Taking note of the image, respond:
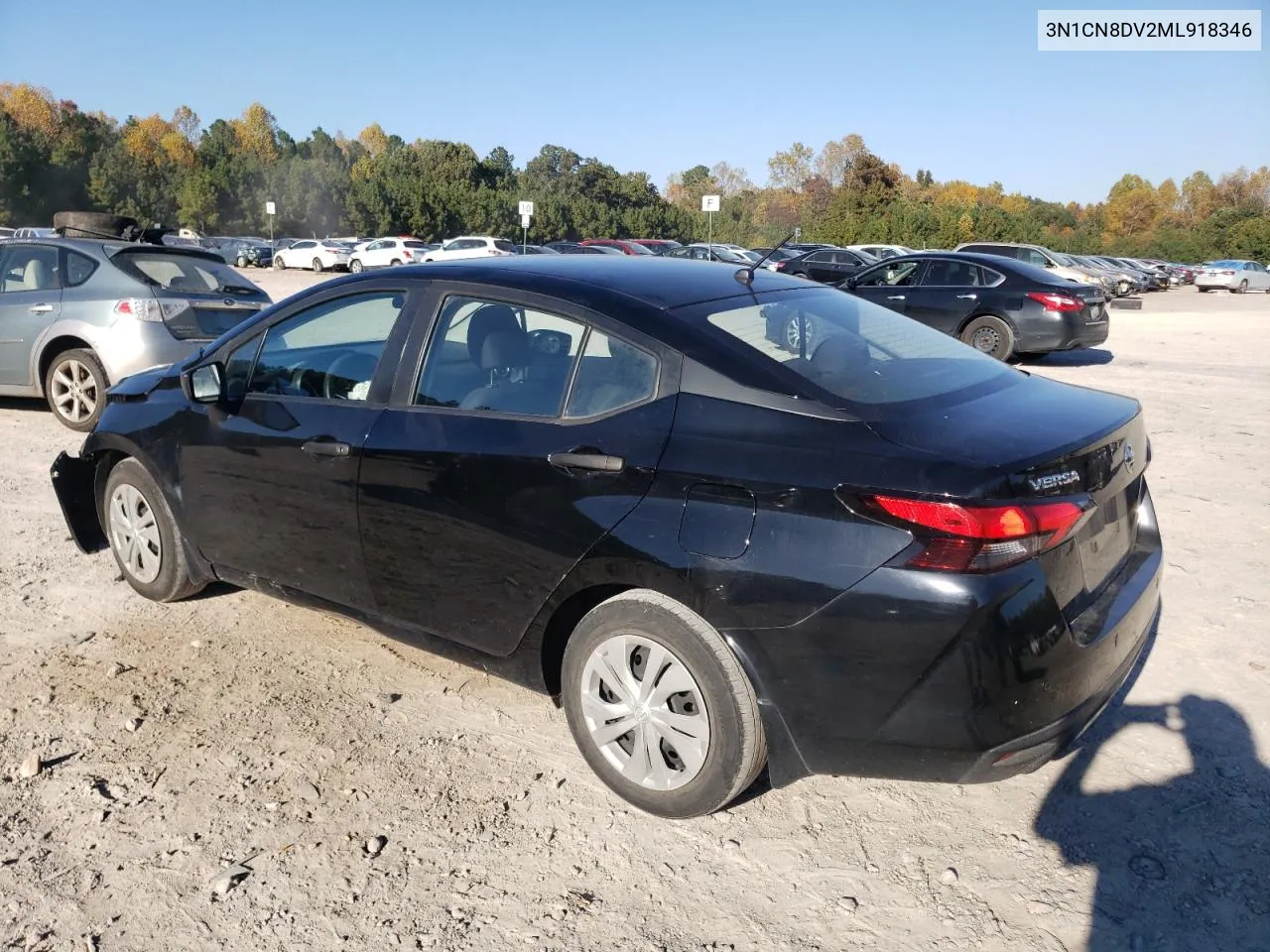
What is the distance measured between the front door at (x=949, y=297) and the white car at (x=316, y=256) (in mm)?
33000

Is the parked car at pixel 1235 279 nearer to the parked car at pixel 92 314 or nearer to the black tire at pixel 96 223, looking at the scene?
the black tire at pixel 96 223

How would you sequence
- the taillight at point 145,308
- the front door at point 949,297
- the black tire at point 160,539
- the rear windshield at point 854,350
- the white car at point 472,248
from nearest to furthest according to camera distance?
the rear windshield at point 854,350
the black tire at point 160,539
the taillight at point 145,308
the front door at point 949,297
the white car at point 472,248

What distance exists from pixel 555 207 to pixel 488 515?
2849 inches

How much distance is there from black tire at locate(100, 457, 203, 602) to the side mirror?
0.60 meters

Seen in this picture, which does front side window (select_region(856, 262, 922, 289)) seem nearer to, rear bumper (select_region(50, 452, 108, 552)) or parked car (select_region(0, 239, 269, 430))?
parked car (select_region(0, 239, 269, 430))

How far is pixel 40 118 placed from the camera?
88.1 m

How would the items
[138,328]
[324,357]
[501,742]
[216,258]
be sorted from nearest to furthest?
[501,742]
[324,357]
[138,328]
[216,258]

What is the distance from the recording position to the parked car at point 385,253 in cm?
4028

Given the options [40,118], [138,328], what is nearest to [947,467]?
[138,328]

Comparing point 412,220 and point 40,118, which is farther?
point 40,118

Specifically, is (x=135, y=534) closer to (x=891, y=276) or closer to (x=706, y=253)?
(x=891, y=276)

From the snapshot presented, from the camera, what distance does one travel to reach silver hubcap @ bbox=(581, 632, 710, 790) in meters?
2.88

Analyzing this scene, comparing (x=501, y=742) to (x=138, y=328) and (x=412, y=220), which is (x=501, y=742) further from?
(x=412, y=220)

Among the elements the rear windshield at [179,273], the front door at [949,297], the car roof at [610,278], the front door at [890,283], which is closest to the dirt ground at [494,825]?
the car roof at [610,278]
